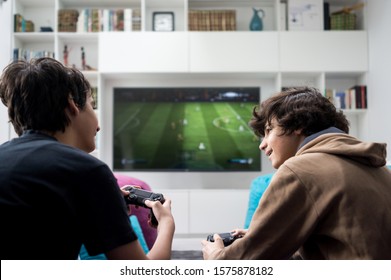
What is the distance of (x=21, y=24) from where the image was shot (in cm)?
423

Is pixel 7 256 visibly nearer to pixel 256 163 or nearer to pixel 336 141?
pixel 336 141

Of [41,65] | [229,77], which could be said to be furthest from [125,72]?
[41,65]

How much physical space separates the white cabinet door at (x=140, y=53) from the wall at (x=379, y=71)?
190 centimetres

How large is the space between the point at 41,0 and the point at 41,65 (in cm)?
385

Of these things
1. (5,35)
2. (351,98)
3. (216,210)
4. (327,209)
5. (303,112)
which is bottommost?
(216,210)

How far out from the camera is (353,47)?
412 centimetres

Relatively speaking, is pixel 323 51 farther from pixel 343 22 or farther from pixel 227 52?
pixel 227 52

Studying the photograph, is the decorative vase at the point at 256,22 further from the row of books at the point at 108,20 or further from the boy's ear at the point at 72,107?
the boy's ear at the point at 72,107

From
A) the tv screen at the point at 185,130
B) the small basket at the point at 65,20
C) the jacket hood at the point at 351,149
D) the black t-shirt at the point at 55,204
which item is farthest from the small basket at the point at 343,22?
the black t-shirt at the point at 55,204

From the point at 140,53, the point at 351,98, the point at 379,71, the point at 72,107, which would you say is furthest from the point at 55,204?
the point at 351,98

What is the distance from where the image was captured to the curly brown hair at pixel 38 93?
0.97m

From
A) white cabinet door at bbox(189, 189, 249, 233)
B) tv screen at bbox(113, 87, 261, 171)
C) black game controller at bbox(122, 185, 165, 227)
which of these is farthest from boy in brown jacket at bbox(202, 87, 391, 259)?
tv screen at bbox(113, 87, 261, 171)

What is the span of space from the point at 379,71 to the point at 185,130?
2050 mm

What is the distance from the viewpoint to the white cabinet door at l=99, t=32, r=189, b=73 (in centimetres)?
413
